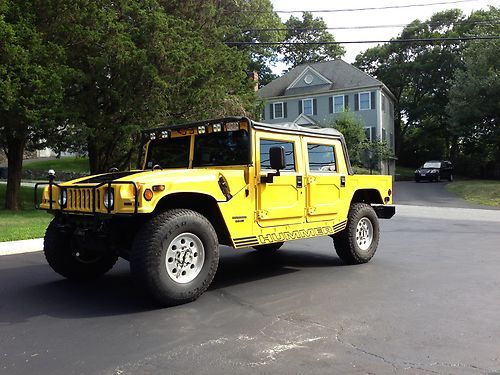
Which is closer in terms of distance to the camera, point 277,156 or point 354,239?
point 277,156

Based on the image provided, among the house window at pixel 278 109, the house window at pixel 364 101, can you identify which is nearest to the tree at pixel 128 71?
the house window at pixel 364 101

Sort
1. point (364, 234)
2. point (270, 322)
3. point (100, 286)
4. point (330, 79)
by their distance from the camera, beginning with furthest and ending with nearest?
1. point (330, 79)
2. point (364, 234)
3. point (100, 286)
4. point (270, 322)

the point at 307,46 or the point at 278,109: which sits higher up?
the point at 307,46

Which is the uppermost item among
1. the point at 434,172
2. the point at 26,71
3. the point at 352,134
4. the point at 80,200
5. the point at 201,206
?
the point at 26,71

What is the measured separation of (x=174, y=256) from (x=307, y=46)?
181ft

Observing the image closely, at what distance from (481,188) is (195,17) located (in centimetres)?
1893

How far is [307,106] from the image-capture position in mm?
43062

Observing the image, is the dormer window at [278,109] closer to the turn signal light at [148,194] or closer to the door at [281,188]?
the door at [281,188]

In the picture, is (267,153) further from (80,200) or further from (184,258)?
(80,200)

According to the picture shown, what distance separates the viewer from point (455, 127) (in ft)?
128

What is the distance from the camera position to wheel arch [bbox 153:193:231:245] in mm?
5777

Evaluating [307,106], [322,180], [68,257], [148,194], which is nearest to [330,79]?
[307,106]

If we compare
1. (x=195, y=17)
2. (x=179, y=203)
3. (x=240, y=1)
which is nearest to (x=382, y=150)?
(x=240, y=1)

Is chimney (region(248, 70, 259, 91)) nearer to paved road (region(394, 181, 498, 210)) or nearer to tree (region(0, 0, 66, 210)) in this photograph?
paved road (region(394, 181, 498, 210))
